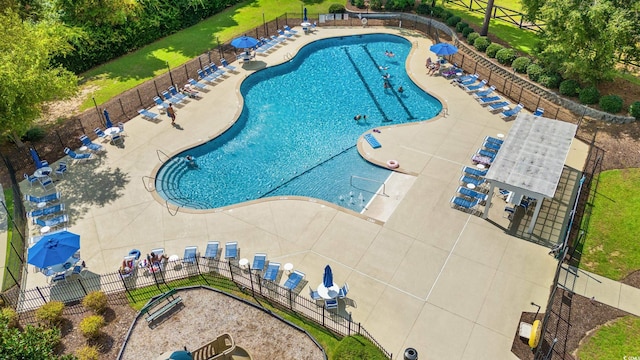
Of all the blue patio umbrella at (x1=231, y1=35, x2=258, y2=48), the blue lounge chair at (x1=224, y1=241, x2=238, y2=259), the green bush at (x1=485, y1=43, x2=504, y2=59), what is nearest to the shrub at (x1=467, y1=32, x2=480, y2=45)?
the green bush at (x1=485, y1=43, x2=504, y2=59)

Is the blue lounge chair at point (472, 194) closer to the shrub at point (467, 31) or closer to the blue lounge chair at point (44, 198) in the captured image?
the shrub at point (467, 31)

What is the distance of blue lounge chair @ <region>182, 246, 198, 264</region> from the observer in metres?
23.1

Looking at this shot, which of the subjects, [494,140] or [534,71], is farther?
[534,71]

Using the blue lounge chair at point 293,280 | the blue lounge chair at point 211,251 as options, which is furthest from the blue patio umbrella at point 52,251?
the blue lounge chair at point 293,280

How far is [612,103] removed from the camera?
32.1 m

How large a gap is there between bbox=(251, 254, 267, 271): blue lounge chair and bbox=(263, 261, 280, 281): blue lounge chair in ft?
1.25

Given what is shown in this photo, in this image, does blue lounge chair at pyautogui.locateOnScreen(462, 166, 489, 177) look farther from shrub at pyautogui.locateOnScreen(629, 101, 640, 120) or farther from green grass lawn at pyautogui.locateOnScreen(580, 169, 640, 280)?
shrub at pyautogui.locateOnScreen(629, 101, 640, 120)

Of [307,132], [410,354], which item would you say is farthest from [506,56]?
[410,354]

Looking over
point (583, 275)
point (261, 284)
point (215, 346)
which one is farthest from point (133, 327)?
point (583, 275)

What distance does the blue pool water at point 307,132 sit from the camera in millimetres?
28750

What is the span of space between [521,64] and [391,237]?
22804mm

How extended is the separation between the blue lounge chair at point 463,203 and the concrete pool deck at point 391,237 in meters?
0.61

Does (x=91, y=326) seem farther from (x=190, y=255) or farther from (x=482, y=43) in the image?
(x=482, y=43)

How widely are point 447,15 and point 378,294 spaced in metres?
35.7
